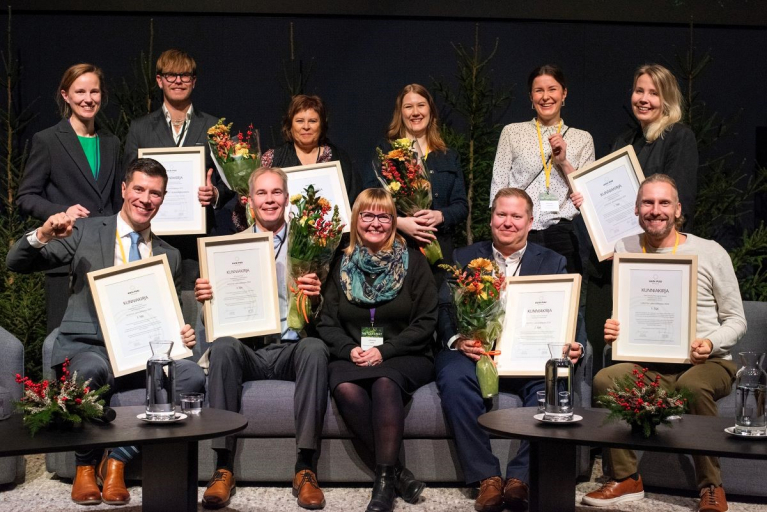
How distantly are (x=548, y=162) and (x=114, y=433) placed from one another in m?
3.09

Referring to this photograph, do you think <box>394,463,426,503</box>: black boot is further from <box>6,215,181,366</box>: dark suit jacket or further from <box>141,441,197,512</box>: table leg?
<box>6,215,181,366</box>: dark suit jacket

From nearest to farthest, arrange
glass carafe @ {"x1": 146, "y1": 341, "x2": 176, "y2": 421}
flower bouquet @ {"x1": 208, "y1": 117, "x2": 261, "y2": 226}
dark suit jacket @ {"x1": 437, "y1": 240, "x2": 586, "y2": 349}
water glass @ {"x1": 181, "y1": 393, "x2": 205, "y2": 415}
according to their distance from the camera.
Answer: glass carafe @ {"x1": 146, "y1": 341, "x2": 176, "y2": 421} → water glass @ {"x1": 181, "y1": 393, "x2": 205, "y2": 415} → dark suit jacket @ {"x1": 437, "y1": 240, "x2": 586, "y2": 349} → flower bouquet @ {"x1": 208, "y1": 117, "x2": 261, "y2": 226}

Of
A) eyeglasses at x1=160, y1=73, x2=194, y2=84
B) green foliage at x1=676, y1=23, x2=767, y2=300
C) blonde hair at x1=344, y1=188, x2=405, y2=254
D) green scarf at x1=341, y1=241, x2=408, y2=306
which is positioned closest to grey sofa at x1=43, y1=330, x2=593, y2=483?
green scarf at x1=341, y1=241, x2=408, y2=306

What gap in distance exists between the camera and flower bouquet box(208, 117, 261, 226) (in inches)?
211

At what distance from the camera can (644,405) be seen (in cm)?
357

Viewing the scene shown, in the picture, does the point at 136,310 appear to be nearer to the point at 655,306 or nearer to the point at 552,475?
the point at 552,475

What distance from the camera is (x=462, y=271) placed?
491 cm

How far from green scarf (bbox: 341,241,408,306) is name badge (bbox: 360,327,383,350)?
13cm

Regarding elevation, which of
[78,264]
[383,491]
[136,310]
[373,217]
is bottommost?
[383,491]

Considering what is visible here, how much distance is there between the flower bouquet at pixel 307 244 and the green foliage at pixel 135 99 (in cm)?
234

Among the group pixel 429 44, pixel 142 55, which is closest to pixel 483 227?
pixel 429 44

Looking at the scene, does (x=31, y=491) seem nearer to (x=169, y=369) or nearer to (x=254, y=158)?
(x=169, y=369)

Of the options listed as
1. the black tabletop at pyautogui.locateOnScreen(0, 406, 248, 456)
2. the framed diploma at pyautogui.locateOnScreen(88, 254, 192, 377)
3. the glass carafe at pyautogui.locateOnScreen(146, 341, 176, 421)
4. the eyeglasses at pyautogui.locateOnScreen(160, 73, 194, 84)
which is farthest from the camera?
the eyeglasses at pyautogui.locateOnScreen(160, 73, 194, 84)

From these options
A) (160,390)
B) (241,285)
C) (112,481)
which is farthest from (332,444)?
(160,390)
